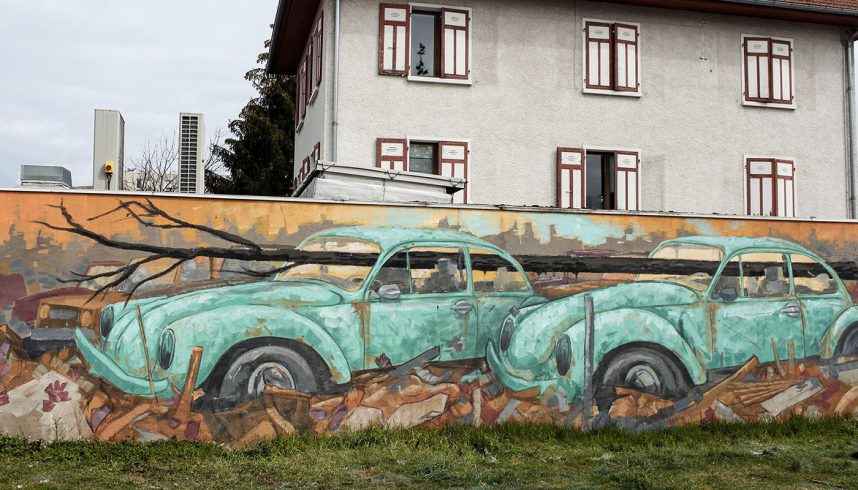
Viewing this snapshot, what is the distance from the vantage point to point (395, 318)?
393 inches

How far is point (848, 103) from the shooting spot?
2014cm

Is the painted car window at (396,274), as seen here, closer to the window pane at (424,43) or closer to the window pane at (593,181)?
the window pane at (424,43)

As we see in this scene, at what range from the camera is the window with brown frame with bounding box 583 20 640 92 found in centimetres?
1861

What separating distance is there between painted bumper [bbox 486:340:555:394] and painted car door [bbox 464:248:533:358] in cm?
11

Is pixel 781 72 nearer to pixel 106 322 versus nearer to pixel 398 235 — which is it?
pixel 398 235

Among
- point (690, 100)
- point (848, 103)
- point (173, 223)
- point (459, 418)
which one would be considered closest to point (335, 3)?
point (690, 100)

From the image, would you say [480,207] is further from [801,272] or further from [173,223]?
[801,272]

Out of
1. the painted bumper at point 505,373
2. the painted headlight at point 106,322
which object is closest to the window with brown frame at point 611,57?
the painted bumper at point 505,373

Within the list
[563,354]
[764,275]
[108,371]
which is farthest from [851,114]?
[108,371]

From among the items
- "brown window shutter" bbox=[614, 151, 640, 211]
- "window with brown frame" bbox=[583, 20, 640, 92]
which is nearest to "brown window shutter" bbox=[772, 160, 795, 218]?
"brown window shutter" bbox=[614, 151, 640, 211]

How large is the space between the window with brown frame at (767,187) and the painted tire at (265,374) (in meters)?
12.7

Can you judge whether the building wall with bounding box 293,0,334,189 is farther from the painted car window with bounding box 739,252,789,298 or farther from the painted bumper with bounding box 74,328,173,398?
the painted car window with bounding box 739,252,789,298

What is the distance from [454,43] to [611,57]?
344 centimetres

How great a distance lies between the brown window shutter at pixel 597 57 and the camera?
1859cm
